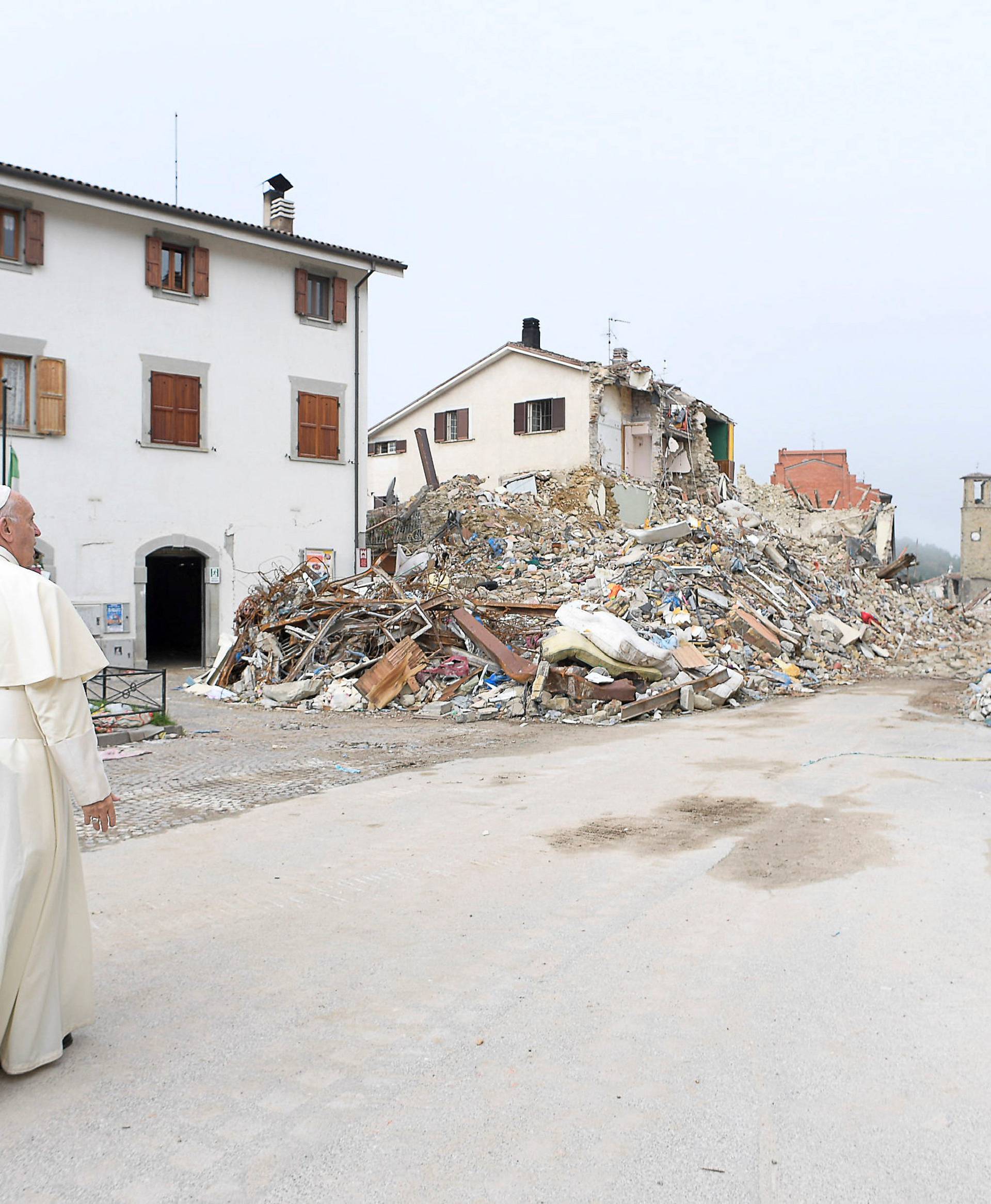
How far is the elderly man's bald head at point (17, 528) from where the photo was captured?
3.26 meters

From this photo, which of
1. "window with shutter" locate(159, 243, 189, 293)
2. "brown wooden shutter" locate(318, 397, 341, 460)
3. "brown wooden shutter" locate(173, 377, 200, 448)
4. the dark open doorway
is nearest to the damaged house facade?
"brown wooden shutter" locate(318, 397, 341, 460)

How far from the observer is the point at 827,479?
49.0m

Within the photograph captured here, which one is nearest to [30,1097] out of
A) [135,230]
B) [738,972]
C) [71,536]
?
[738,972]

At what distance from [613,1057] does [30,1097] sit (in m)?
1.89

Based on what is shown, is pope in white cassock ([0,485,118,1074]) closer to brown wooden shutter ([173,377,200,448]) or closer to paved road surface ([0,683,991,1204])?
paved road surface ([0,683,991,1204])

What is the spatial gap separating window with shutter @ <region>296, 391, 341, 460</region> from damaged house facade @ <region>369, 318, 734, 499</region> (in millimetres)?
9348

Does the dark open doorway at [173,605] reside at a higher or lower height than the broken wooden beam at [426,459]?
lower

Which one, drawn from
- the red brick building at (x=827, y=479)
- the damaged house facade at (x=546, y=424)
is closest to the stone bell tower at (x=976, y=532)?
the red brick building at (x=827, y=479)

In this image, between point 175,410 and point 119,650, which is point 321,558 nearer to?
point 175,410

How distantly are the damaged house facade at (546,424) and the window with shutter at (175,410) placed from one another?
40.3ft

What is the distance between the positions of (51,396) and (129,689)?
8210mm

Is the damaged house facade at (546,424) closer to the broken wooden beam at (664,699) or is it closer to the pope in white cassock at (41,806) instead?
the broken wooden beam at (664,699)

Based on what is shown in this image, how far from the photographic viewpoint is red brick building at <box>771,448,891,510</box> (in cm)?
4850

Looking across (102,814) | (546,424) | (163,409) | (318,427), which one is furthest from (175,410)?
(102,814)
